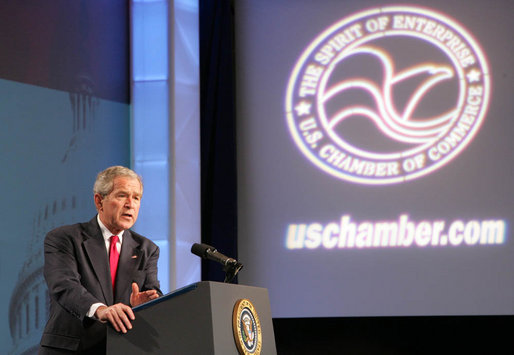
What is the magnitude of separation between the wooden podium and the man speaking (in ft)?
0.59

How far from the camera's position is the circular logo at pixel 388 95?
4887mm

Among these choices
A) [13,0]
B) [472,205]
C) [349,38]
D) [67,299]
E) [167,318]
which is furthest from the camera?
[349,38]

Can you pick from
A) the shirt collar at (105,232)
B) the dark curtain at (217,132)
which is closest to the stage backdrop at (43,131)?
the dark curtain at (217,132)

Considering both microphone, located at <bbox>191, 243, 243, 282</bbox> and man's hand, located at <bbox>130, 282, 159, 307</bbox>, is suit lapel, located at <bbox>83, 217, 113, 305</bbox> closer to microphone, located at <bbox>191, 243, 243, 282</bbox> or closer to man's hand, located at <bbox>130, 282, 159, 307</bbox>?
man's hand, located at <bbox>130, 282, 159, 307</bbox>

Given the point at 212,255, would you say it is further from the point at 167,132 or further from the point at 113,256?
the point at 167,132

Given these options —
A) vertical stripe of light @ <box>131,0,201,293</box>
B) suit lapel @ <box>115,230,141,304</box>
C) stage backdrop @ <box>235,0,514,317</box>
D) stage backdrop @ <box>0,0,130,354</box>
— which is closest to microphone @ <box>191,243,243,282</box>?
suit lapel @ <box>115,230,141,304</box>

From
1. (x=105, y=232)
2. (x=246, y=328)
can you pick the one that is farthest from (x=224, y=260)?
(x=105, y=232)

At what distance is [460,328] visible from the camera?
4.77 metres

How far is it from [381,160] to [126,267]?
3032 mm

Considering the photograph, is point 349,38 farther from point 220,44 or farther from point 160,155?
point 160,155

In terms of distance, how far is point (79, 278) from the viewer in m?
2.14

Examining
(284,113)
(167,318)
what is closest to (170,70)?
(284,113)

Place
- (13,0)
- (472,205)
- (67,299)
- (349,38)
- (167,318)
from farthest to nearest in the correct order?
(349,38)
(472,205)
(13,0)
(67,299)
(167,318)

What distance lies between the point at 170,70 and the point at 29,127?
4.52 ft
